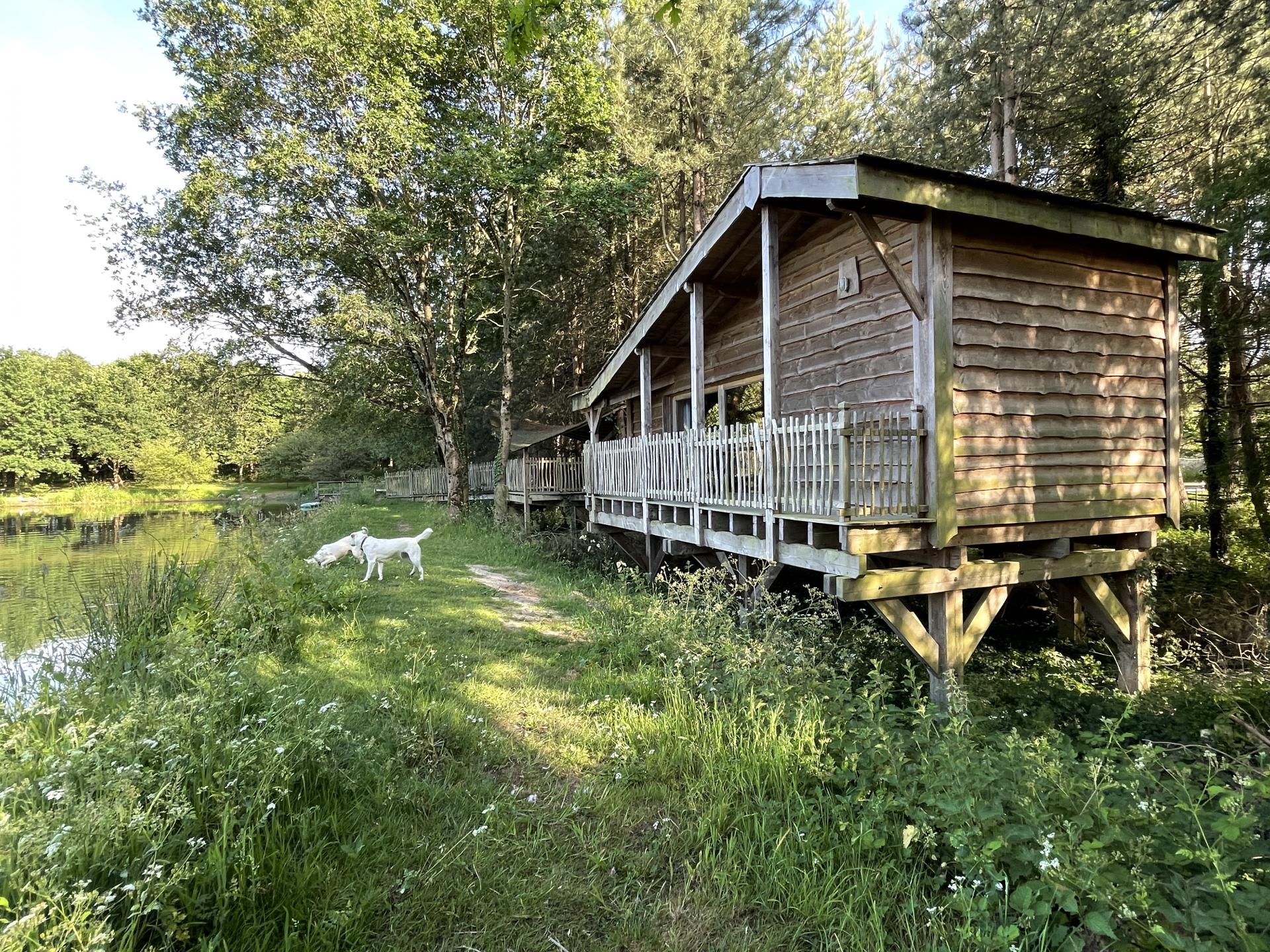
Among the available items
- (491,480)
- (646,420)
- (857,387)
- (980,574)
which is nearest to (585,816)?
(980,574)

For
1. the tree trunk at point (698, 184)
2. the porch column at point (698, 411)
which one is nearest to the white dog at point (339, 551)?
the porch column at point (698, 411)

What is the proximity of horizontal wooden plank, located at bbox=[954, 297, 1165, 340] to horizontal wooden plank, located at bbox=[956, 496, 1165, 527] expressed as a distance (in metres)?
1.76

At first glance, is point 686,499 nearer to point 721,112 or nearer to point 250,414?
point 721,112

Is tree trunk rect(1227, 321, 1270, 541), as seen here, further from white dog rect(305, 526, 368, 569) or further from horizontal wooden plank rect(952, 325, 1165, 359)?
white dog rect(305, 526, 368, 569)

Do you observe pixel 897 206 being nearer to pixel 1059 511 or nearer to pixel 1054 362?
pixel 1054 362

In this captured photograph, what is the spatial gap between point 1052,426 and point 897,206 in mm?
2724

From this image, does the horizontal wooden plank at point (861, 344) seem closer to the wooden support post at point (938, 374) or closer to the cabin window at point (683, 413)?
the wooden support post at point (938, 374)

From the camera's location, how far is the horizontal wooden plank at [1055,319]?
5512 millimetres

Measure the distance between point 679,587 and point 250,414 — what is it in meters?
55.8

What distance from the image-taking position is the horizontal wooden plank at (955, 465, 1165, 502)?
17.9 feet

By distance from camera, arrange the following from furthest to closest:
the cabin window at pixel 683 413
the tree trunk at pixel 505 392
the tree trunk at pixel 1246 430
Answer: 1. the tree trunk at pixel 505 392
2. the cabin window at pixel 683 413
3. the tree trunk at pixel 1246 430

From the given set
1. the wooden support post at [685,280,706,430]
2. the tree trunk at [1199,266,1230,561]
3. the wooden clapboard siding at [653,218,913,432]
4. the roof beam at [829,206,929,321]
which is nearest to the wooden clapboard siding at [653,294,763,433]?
the wooden clapboard siding at [653,218,913,432]

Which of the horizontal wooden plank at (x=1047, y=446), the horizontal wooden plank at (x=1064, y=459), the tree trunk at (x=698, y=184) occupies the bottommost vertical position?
the horizontal wooden plank at (x=1064, y=459)

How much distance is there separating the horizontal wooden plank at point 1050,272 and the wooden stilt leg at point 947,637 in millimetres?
3027
